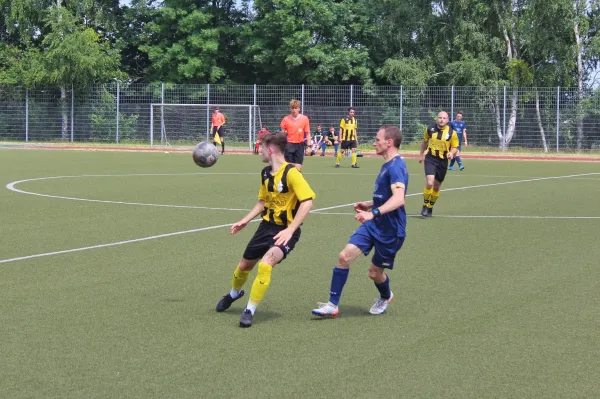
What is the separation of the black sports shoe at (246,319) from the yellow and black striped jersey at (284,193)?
2.56 ft

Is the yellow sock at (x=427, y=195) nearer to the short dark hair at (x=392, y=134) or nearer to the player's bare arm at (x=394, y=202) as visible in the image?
the short dark hair at (x=392, y=134)

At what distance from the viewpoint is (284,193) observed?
23.5 feet

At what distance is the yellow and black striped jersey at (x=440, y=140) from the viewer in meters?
15.2

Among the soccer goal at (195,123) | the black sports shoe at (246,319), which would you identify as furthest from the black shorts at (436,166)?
the soccer goal at (195,123)

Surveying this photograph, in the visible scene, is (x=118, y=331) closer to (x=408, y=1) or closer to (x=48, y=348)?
(x=48, y=348)

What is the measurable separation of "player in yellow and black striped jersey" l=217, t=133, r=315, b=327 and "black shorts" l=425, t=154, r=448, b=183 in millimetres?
8108

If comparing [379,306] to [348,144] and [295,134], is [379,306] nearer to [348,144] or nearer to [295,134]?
[295,134]

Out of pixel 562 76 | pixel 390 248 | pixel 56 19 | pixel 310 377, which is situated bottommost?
pixel 310 377

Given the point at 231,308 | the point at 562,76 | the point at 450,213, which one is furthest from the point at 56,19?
the point at 231,308

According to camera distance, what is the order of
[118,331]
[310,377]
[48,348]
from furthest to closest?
[118,331]
[48,348]
[310,377]

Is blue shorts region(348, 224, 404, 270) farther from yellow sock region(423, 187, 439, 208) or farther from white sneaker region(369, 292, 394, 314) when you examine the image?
yellow sock region(423, 187, 439, 208)

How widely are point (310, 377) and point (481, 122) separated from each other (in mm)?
36336

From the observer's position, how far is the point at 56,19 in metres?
48.5

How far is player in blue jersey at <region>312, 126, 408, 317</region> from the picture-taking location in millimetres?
7215
